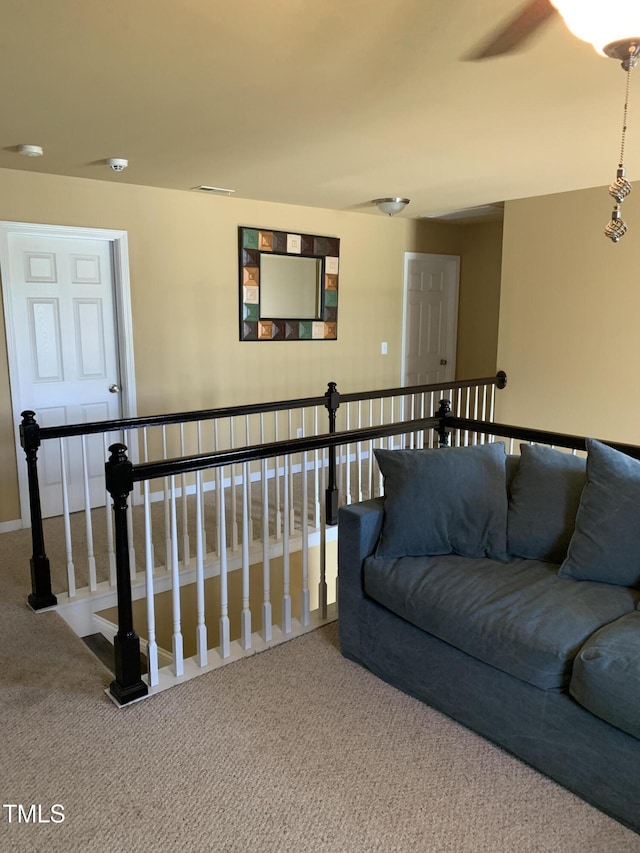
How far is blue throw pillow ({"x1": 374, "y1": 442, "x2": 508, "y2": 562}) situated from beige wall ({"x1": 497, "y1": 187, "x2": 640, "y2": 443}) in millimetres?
2773

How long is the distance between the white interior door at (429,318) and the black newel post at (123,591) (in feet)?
15.2

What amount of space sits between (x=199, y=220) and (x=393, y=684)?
12.0 ft

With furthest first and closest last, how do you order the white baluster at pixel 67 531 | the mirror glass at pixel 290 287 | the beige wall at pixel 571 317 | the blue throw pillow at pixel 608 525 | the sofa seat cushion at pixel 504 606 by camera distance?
1. the mirror glass at pixel 290 287
2. the beige wall at pixel 571 317
3. the white baluster at pixel 67 531
4. the blue throw pillow at pixel 608 525
5. the sofa seat cushion at pixel 504 606

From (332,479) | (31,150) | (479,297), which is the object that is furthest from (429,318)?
(31,150)

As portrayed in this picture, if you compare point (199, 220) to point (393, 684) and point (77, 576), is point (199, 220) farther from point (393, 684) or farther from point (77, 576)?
point (393, 684)

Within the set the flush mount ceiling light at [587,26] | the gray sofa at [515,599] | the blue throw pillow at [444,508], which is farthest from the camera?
the blue throw pillow at [444,508]

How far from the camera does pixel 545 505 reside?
242 cm

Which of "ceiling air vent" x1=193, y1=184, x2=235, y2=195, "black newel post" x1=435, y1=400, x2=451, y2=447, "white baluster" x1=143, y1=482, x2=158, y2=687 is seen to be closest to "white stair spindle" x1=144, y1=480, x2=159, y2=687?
"white baluster" x1=143, y1=482, x2=158, y2=687

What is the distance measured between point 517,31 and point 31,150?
8.46 feet

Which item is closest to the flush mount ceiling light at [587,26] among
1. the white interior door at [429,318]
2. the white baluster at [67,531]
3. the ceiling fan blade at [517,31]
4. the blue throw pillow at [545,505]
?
A: the ceiling fan blade at [517,31]

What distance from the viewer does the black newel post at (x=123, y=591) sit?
2.16 metres

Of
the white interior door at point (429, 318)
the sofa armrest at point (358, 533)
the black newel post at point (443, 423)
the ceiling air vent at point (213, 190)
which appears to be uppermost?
the ceiling air vent at point (213, 190)

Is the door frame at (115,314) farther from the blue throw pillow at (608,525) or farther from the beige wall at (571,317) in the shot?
the beige wall at (571,317)

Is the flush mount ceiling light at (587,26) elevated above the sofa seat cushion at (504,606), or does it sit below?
above
